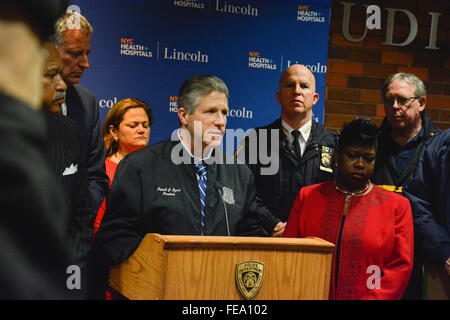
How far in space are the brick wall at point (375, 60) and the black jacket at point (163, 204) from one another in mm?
2693

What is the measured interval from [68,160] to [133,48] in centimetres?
172

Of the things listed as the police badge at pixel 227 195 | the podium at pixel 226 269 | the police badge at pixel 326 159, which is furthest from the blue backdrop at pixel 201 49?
the podium at pixel 226 269

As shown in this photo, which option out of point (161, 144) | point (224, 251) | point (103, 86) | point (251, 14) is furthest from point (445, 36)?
point (224, 251)

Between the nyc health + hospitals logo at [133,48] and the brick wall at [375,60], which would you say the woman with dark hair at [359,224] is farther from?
the brick wall at [375,60]

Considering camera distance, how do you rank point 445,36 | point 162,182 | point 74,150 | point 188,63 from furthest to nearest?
point 445,36 → point 188,63 → point 162,182 → point 74,150

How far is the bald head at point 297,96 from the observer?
10.7 ft

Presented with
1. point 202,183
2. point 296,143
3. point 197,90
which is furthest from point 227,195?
point 296,143

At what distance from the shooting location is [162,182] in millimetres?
2355

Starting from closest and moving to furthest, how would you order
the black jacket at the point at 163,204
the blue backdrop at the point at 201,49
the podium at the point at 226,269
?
the podium at the point at 226,269
the black jacket at the point at 163,204
the blue backdrop at the point at 201,49

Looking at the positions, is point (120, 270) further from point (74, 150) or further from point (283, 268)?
point (283, 268)

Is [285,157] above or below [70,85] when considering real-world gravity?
below

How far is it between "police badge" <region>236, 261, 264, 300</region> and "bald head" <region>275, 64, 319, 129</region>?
1.49m

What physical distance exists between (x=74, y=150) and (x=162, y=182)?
1.34ft

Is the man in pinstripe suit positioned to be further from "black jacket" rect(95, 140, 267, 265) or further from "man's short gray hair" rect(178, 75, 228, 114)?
"man's short gray hair" rect(178, 75, 228, 114)
